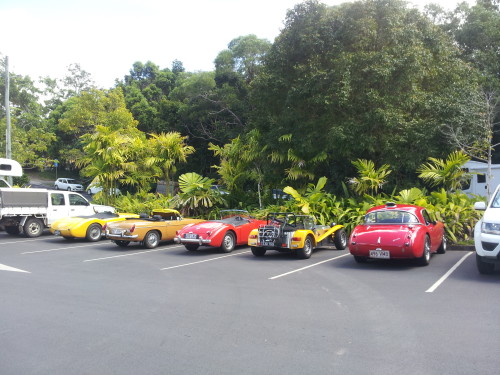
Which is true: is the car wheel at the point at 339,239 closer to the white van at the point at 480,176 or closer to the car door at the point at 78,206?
the car door at the point at 78,206

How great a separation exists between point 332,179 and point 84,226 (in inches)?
385

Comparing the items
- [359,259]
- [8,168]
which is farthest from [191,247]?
[8,168]

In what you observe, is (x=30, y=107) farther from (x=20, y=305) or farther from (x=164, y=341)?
(x=164, y=341)

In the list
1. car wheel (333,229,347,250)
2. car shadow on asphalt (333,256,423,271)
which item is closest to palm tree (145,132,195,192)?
car wheel (333,229,347,250)

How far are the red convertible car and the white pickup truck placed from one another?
40.7 feet

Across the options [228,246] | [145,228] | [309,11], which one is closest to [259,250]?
[228,246]

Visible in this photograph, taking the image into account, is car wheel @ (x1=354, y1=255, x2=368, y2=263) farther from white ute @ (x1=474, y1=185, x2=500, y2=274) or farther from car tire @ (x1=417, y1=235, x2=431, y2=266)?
white ute @ (x1=474, y1=185, x2=500, y2=274)

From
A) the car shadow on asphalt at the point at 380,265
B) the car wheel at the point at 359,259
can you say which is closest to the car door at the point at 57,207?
the car shadow on asphalt at the point at 380,265

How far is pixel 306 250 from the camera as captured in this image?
12.2 m

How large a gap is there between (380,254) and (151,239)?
751 cm

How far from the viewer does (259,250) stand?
12781 mm

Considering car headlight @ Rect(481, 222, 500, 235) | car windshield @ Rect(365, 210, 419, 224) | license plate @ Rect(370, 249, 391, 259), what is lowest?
license plate @ Rect(370, 249, 391, 259)

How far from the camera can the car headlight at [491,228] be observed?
349 inches

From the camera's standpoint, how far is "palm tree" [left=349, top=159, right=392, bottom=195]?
16.4 metres
